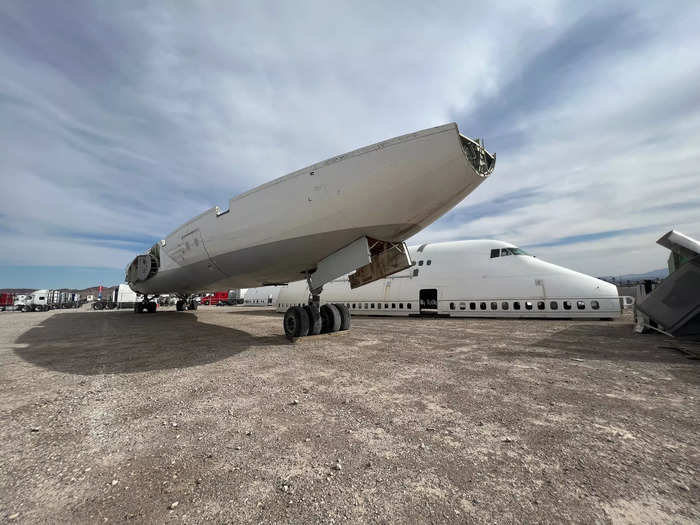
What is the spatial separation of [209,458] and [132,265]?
17866 mm

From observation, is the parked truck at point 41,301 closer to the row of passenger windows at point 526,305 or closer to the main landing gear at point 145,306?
the main landing gear at point 145,306

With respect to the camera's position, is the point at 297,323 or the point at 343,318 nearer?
the point at 297,323

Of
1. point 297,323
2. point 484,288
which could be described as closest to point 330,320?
point 297,323

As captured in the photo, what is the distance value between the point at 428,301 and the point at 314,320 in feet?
31.3

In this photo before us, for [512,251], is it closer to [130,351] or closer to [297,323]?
[297,323]

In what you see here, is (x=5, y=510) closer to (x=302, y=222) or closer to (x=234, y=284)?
(x=302, y=222)

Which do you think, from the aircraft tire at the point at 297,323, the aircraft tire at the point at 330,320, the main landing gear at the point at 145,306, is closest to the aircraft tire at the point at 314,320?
the aircraft tire at the point at 297,323

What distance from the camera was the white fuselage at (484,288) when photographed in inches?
468

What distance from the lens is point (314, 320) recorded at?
750cm

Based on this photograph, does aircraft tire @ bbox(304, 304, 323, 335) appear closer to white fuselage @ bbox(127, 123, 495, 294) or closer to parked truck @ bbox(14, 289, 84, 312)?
white fuselage @ bbox(127, 123, 495, 294)

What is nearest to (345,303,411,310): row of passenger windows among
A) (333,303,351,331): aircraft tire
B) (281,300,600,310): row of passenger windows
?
(281,300,600,310): row of passenger windows

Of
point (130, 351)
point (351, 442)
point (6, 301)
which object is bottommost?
point (351, 442)

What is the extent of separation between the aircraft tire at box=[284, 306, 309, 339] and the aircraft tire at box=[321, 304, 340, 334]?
3.14 feet

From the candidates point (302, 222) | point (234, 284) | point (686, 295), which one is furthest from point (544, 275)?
point (234, 284)
